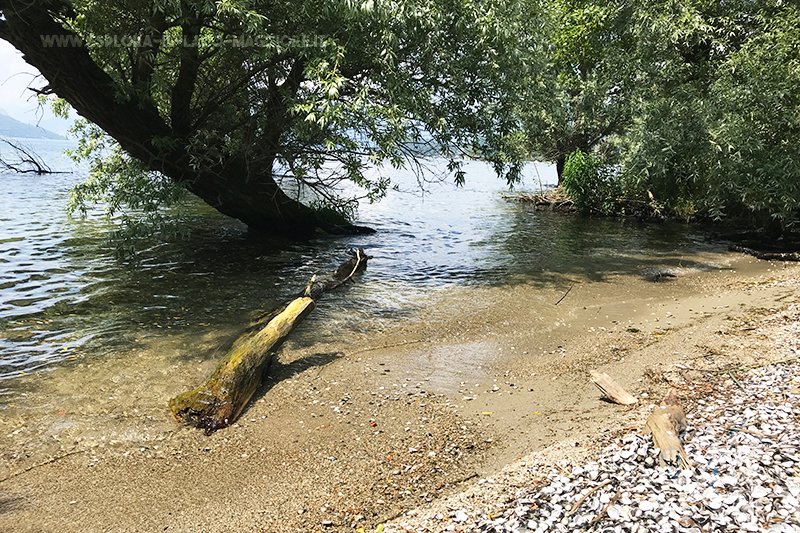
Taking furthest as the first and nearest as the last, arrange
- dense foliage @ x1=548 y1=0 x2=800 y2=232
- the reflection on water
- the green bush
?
1. the green bush
2. dense foliage @ x1=548 y1=0 x2=800 y2=232
3. the reflection on water

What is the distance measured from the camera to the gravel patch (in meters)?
3.20

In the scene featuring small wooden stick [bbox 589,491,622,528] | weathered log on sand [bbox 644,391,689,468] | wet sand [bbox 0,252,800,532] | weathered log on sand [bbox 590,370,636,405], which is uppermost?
weathered log on sand [bbox 644,391,689,468]

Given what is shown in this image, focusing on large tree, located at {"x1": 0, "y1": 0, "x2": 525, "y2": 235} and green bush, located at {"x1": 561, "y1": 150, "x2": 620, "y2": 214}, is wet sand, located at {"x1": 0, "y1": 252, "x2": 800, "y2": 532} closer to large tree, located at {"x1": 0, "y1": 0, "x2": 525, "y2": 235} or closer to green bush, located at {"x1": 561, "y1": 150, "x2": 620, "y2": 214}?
large tree, located at {"x1": 0, "y1": 0, "x2": 525, "y2": 235}

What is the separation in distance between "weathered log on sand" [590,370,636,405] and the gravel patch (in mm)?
1089

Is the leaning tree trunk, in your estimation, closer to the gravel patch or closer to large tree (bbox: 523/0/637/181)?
large tree (bbox: 523/0/637/181)

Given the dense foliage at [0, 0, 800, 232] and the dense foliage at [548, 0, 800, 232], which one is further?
the dense foliage at [548, 0, 800, 232]

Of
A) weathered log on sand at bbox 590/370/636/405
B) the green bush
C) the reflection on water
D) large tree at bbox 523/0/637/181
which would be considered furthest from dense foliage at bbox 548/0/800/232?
weathered log on sand at bbox 590/370/636/405

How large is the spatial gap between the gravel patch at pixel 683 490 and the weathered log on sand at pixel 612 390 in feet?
3.57

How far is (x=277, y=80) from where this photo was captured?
1157 cm

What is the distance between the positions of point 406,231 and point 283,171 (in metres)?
5.98

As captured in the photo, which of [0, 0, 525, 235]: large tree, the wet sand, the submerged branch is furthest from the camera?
the submerged branch

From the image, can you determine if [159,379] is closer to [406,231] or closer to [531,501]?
[531,501]

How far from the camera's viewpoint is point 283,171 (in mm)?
14148

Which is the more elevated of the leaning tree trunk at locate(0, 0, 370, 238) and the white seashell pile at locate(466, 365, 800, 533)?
the leaning tree trunk at locate(0, 0, 370, 238)
